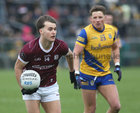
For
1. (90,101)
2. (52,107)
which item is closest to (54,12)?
(90,101)

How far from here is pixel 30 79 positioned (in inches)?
241

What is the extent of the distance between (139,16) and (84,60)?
18.9m

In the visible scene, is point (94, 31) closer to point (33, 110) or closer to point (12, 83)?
point (33, 110)

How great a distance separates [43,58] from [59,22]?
1601 cm

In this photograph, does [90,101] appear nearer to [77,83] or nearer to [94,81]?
[94,81]

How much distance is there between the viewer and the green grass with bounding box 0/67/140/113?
10.1 metres

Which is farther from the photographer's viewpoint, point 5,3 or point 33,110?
point 5,3

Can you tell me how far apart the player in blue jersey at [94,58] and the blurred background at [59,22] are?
1120 centimetres

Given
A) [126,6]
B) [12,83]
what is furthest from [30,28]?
[126,6]

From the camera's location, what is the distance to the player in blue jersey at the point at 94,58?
7.58 meters

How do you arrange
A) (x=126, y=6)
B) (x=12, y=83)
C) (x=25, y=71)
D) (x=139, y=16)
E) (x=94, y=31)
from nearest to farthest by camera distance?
(x=25, y=71) < (x=94, y=31) < (x=12, y=83) < (x=126, y=6) < (x=139, y=16)

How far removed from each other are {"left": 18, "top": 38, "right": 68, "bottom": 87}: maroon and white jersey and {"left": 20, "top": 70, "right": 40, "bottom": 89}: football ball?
0.32 metres

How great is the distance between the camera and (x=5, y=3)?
21.6 meters

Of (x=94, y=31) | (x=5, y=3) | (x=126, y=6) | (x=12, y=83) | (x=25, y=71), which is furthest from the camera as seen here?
(x=126, y=6)
